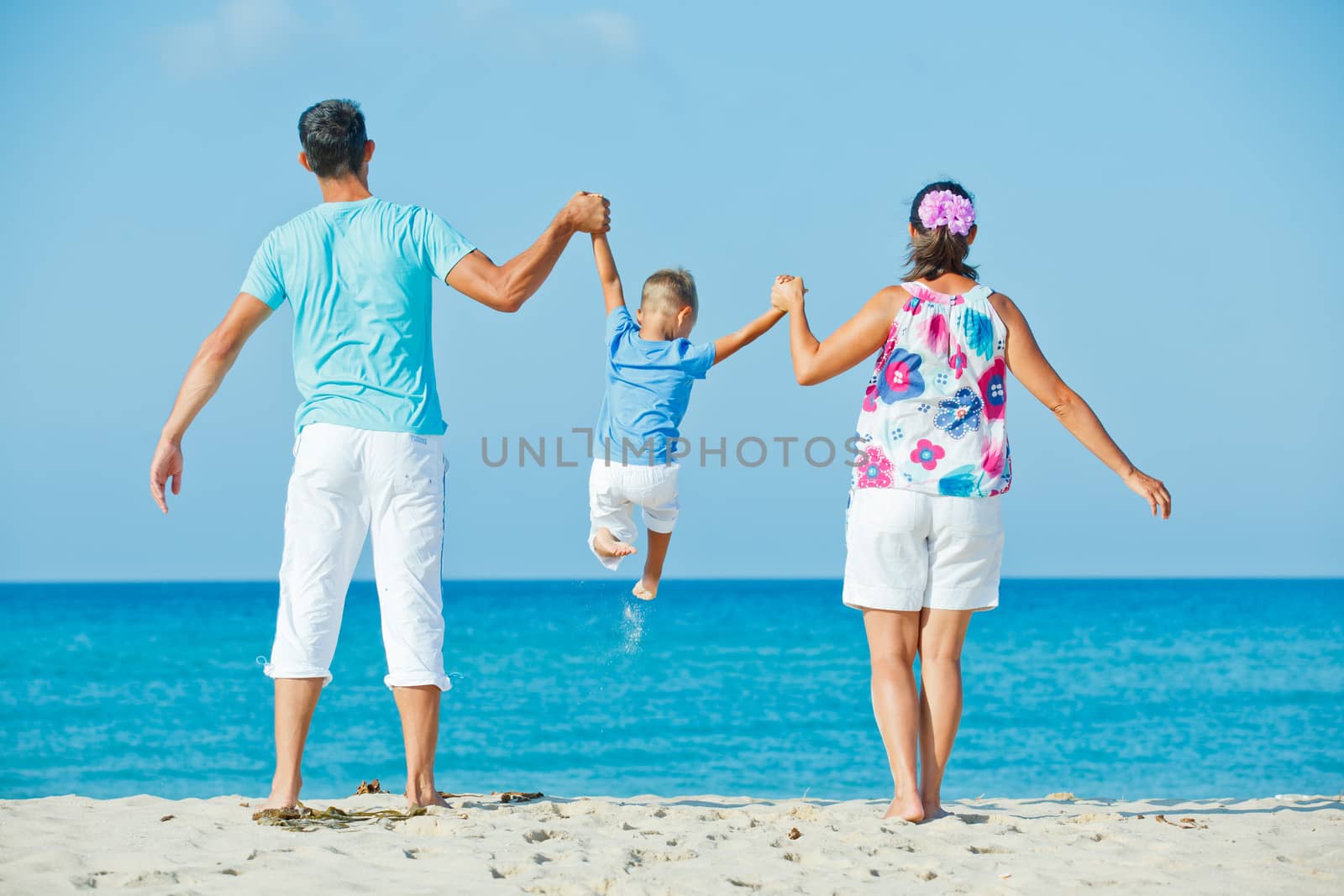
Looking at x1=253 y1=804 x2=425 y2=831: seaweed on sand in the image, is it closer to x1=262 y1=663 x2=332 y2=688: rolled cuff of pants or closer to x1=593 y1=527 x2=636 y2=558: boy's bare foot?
x1=262 y1=663 x2=332 y2=688: rolled cuff of pants

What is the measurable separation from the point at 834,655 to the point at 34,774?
14.7 m

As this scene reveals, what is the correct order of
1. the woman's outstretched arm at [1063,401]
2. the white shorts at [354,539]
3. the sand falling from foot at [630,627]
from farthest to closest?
the sand falling from foot at [630,627] → the woman's outstretched arm at [1063,401] → the white shorts at [354,539]

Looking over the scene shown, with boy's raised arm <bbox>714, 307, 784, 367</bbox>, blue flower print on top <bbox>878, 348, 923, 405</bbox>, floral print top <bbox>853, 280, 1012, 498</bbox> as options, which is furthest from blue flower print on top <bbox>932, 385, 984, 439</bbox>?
boy's raised arm <bbox>714, 307, 784, 367</bbox>

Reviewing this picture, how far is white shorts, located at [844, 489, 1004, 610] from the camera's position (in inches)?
155

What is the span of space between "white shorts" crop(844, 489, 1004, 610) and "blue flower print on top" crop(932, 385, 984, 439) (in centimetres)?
23

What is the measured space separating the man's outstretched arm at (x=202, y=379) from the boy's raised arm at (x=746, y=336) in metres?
1.92

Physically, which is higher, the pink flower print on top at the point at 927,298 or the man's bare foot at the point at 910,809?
the pink flower print on top at the point at 927,298

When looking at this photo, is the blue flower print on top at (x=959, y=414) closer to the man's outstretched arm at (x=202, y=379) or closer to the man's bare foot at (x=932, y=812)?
the man's bare foot at (x=932, y=812)

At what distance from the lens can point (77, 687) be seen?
1925 centimetres

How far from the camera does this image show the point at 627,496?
5449mm

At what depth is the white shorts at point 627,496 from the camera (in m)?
5.39

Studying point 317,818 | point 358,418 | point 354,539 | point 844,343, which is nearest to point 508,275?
point 358,418

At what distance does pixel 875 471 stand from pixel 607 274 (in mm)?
1768

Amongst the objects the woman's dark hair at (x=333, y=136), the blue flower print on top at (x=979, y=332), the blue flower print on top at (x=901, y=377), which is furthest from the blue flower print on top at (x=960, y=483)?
the woman's dark hair at (x=333, y=136)
